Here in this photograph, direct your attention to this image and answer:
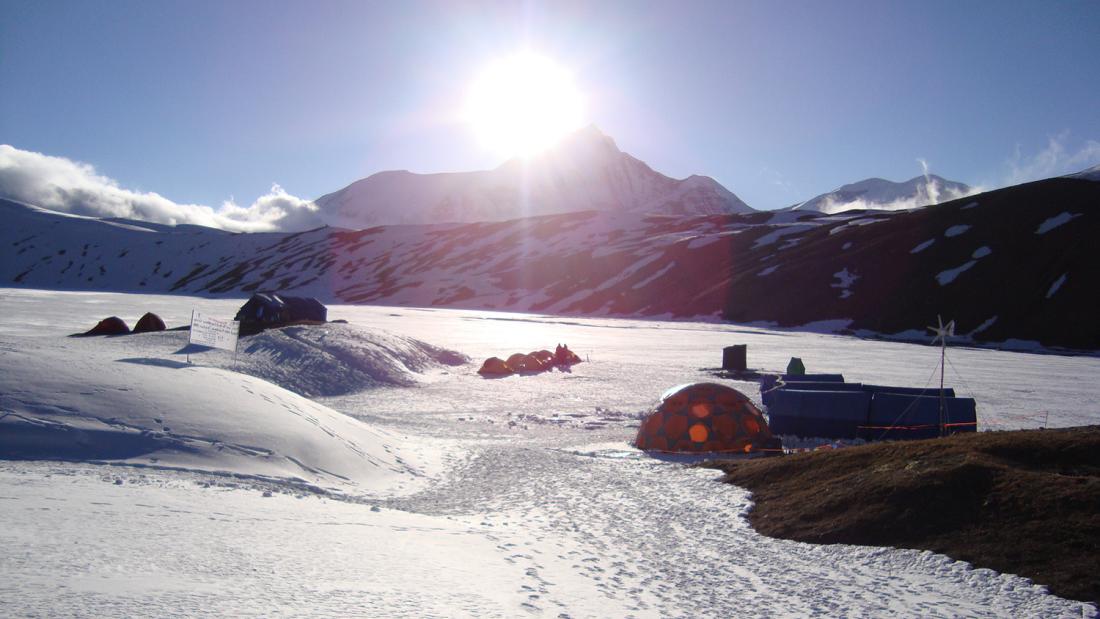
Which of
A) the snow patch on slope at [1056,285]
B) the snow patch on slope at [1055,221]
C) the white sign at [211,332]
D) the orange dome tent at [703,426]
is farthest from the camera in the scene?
the snow patch on slope at [1055,221]

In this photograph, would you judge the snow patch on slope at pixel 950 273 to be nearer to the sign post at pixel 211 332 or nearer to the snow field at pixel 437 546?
the snow field at pixel 437 546

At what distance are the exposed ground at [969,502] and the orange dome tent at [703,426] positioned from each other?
16.3ft

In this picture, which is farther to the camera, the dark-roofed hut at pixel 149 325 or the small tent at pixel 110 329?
the dark-roofed hut at pixel 149 325

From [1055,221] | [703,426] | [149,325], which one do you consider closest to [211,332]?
[703,426]

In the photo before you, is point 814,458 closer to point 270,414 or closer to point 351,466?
point 351,466

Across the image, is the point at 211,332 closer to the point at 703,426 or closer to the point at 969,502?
the point at 703,426

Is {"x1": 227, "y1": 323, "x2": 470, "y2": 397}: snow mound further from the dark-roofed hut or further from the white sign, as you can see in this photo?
the dark-roofed hut

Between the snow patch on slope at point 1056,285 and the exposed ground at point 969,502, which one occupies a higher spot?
the snow patch on slope at point 1056,285

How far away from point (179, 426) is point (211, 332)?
9699 mm

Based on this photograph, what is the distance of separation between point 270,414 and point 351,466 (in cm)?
191

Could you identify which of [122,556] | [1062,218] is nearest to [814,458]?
[122,556]

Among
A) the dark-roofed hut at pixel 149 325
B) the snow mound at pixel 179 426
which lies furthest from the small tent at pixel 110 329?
the snow mound at pixel 179 426

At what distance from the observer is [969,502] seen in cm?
819

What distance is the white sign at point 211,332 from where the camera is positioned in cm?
1845
